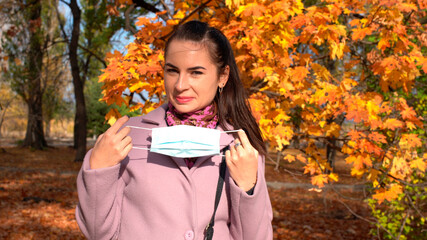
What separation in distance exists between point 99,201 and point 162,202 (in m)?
0.29

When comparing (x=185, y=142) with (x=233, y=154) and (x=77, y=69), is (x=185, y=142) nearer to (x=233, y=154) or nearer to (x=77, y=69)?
(x=233, y=154)

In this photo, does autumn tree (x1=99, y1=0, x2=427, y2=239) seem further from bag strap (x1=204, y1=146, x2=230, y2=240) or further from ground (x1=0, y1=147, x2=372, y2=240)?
bag strap (x1=204, y1=146, x2=230, y2=240)

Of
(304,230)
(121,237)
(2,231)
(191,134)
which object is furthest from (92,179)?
(304,230)

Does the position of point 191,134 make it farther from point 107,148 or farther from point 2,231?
point 2,231

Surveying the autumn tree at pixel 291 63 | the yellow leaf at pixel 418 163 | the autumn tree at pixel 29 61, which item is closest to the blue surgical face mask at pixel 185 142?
the autumn tree at pixel 291 63

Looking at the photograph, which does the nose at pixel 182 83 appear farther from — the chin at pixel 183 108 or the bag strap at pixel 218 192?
the bag strap at pixel 218 192

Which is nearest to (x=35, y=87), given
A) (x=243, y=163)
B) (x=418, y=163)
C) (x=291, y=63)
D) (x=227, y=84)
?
(x=291, y=63)

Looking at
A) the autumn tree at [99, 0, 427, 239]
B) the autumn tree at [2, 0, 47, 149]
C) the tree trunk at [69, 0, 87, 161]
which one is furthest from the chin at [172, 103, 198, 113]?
the autumn tree at [2, 0, 47, 149]

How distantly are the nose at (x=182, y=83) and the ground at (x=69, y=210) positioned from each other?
3.23 metres

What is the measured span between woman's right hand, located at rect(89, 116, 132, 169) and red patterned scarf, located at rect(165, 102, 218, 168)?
0.35 m

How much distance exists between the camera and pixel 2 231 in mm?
6289

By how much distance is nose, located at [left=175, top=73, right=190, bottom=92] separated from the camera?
1716mm

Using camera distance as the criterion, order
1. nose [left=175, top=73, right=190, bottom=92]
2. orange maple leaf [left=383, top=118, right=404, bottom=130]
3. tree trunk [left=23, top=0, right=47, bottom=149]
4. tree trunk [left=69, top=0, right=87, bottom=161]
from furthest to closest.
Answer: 1. tree trunk [left=23, top=0, right=47, bottom=149]
2. tree trunk [left=69, top=0, right=87, bottom=161]
3. orange maple leaf [left=383, top=118, right=404, bottom=130]
4. nose [left=175, top=73, right=190, bottom=92]

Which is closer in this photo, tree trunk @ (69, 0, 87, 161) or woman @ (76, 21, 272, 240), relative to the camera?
woman @ (76, 21, 272, 240)
